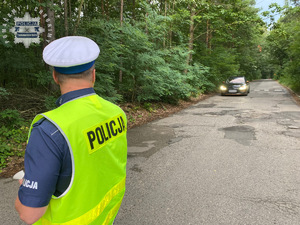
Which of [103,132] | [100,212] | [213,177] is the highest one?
[103,132]

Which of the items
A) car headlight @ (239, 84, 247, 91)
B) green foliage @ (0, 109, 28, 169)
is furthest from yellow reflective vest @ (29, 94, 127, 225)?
car headlight @ (239, 84, 247, 91)

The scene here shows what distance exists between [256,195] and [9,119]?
634 cm

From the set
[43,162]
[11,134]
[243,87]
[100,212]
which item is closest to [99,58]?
[11,134]

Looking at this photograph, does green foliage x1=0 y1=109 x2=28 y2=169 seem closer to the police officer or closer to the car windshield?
the police officer

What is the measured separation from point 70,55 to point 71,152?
0.48 meters

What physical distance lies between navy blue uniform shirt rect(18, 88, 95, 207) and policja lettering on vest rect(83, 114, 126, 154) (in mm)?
126

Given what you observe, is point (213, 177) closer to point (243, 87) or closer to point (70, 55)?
point (70, 55)

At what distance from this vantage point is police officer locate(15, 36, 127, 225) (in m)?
1.08

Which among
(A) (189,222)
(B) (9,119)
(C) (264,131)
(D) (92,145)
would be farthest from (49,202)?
(C) (264,131)

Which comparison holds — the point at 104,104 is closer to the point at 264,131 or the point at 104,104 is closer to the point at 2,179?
the point at 2,179

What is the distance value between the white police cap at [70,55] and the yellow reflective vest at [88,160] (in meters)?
0.17

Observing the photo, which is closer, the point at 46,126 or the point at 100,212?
the point at 46,126

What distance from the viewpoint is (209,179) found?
421 cm

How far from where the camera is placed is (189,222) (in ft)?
9.77
